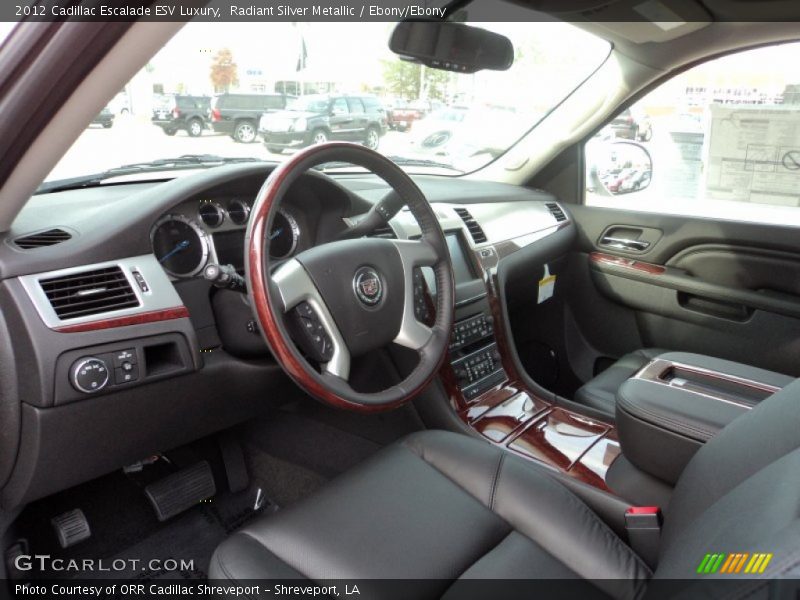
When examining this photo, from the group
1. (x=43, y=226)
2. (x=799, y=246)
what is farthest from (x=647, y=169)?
→ (x=43, y=226)

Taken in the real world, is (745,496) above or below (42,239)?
below

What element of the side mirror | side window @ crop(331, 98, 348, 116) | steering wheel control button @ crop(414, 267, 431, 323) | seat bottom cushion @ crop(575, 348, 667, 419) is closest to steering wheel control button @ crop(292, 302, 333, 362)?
steering wheel control button @ crop(414, 267, 431, 323)

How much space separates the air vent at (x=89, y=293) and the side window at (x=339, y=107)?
128 centimetres

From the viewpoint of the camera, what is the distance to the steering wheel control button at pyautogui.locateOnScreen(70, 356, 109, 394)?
148 centimetres

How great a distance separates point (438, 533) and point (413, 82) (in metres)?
1.91

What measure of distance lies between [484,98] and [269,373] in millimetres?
1714

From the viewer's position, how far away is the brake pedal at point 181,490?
6.89ft

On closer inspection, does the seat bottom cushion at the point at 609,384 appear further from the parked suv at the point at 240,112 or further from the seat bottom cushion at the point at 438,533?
the parked suv at the point at 240,112

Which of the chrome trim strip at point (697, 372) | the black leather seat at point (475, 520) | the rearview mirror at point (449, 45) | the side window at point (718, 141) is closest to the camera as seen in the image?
the black leather seat at point (475, 520)

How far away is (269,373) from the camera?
1.88 m

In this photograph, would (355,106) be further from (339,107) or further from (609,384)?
(609,384)

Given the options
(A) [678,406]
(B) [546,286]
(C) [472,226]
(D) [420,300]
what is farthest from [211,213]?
(B) [546,286]

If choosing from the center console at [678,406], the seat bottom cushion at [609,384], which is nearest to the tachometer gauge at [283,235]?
the center console at [678,406]

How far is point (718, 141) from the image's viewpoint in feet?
9.06
